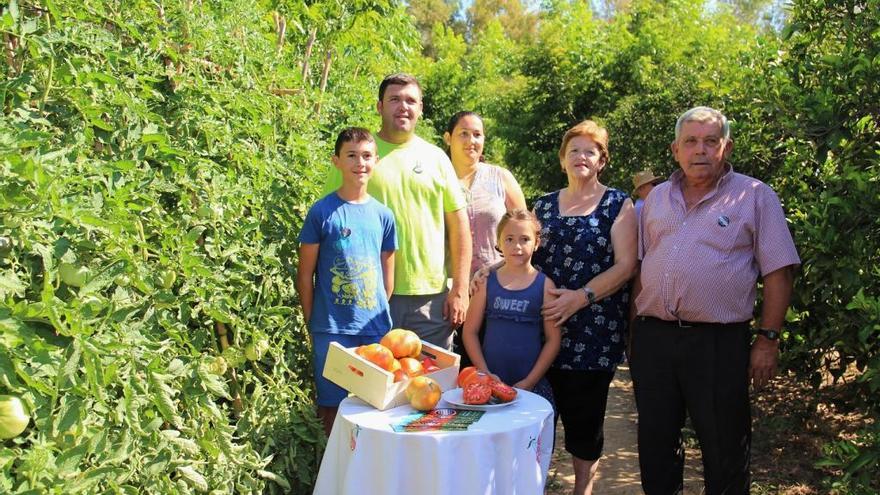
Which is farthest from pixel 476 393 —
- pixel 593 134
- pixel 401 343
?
pixel 593 134

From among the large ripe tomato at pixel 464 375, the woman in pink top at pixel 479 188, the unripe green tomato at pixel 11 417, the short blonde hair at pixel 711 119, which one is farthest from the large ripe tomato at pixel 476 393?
Result: the unripe green tomato at pixel 11 417

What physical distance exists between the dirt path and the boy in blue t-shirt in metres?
→ 1.72

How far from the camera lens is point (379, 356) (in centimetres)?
323

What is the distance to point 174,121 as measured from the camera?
3.25 meters

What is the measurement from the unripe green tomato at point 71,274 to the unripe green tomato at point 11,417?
38cm

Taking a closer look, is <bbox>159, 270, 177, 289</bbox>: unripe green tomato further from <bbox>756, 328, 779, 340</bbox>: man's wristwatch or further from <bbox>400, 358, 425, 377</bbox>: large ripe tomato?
<bbox>756, 328, 779, 340</bbox>: man's wristwatch

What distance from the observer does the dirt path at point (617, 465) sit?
480cm

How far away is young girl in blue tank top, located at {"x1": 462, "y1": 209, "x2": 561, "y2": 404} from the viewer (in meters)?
3.75

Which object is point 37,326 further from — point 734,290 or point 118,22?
point 734,290

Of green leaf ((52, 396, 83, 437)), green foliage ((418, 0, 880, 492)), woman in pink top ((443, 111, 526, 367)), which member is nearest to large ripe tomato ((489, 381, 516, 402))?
woman in pink top ((443, 111, 526, 367))

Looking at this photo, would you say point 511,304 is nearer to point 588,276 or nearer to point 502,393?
point 588,276

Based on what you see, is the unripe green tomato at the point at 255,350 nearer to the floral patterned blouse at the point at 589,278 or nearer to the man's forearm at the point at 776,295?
the floral patterned blouse at the point at 589,278

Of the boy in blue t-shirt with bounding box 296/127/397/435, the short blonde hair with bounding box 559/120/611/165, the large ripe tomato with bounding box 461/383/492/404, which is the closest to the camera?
the large ripe tomato with bounding box 461/383/492/404

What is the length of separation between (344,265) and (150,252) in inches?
37.8
